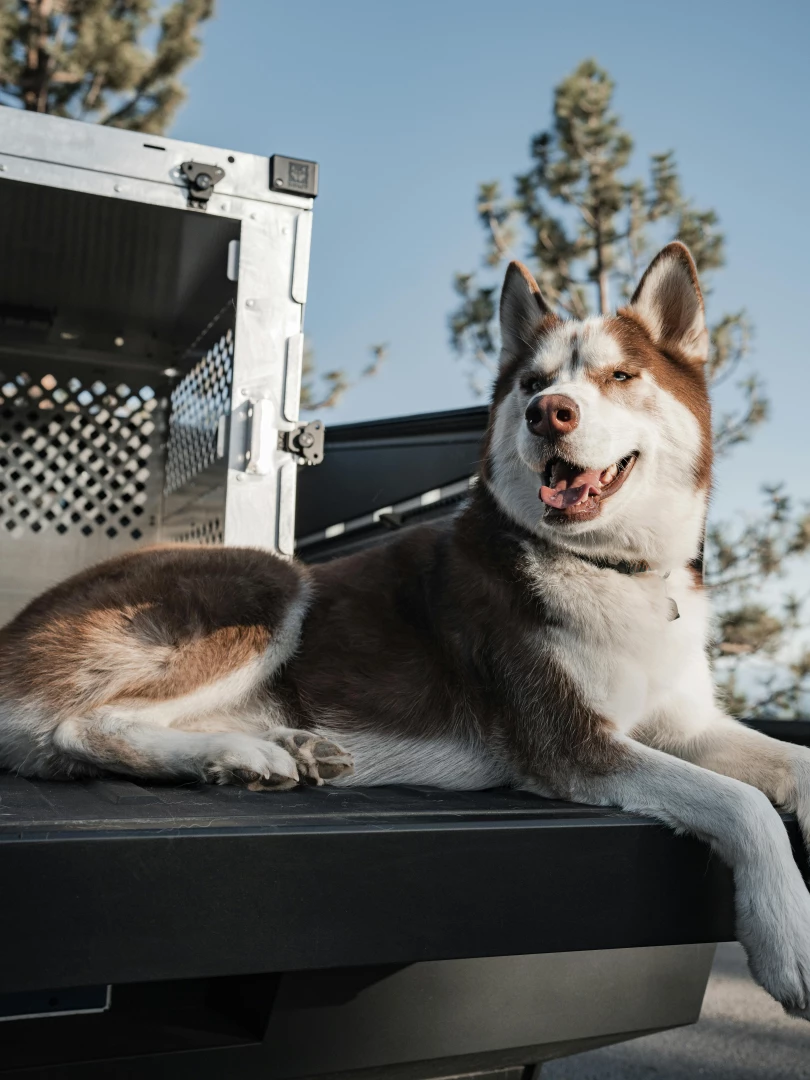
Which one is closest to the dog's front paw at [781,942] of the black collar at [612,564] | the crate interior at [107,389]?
the black collar at [612,564]

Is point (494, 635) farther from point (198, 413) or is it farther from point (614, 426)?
point (198, 413)

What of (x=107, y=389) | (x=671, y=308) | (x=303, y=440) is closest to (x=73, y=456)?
(x=107, y=389)

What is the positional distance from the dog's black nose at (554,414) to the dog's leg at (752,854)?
28.9 inches

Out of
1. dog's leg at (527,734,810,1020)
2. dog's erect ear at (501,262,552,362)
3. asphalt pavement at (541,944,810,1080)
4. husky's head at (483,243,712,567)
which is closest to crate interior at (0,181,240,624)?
dog's erect ear at (501,262,552,362)

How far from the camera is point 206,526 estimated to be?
331 centimetres

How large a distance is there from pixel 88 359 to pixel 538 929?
280cm

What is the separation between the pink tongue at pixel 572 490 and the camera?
7.52ft

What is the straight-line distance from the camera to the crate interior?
3.14 metres

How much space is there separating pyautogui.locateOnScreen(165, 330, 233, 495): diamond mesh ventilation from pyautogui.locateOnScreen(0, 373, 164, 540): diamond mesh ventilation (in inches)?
5.3

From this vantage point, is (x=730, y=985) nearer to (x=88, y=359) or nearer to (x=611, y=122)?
(x=88, y=359)

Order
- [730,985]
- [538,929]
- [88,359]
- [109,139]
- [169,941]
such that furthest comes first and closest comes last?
[730,985]
[88,359]
[109,139]
[538,929]
[169,941]

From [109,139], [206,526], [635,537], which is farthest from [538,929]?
[109,139]

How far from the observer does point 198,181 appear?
2842 mm

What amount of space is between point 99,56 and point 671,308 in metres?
12.8
